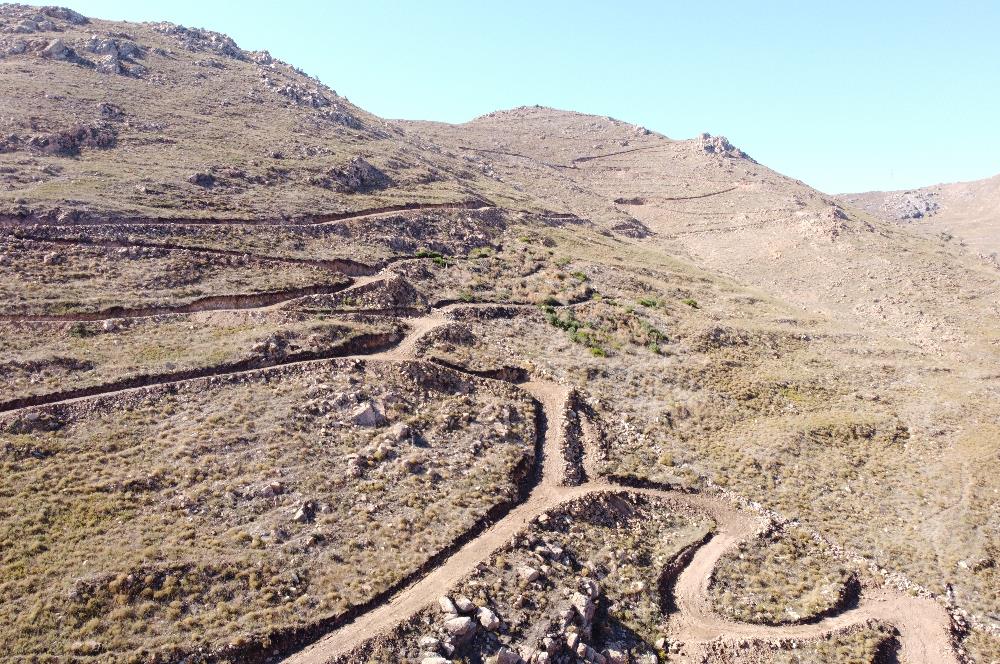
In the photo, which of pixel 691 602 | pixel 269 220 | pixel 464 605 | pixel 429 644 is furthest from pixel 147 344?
pixel 691 602

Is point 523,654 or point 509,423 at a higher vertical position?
point 509,423

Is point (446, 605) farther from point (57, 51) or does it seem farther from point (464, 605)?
→ point (57, 51)

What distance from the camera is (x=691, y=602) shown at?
22016mm

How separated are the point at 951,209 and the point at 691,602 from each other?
18623cm

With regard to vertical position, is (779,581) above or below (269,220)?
below

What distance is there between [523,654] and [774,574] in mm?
12633

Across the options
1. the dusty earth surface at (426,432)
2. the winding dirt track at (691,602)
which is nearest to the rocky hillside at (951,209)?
the dusty earth surface at (426,432)

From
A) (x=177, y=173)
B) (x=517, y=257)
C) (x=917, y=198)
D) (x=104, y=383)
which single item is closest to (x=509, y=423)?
(x=104, y=383)

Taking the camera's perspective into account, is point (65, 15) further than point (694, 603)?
Yes

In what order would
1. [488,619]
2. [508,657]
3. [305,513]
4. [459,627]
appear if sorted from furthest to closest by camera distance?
[305,513] → [488,619] → [459,627] → [508,657]

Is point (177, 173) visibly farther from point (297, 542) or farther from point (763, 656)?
point (763, 656)

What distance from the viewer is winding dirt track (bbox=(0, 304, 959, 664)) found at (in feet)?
59.1

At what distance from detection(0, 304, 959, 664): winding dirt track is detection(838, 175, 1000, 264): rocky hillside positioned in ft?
391

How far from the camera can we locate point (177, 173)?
53.7 m
